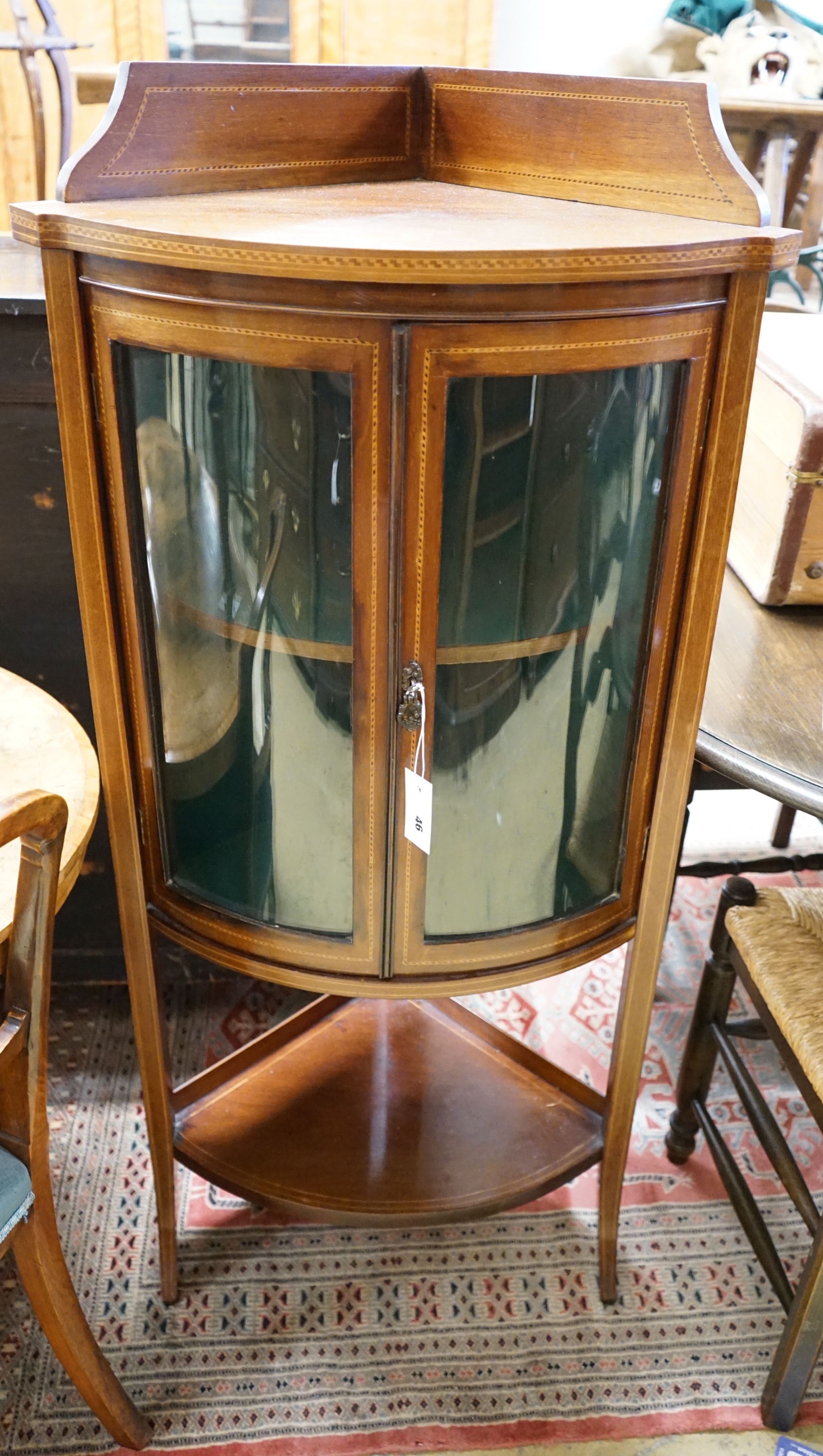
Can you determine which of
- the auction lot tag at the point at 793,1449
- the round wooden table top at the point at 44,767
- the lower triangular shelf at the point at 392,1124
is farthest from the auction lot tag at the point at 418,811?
the auction lot tag at the point at 793,1449

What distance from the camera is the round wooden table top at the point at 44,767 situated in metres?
0.92

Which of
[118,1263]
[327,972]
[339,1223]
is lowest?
[118,1263]

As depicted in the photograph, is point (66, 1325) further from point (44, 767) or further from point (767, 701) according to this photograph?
point (767, 701)

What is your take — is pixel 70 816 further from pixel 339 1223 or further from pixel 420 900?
pixel 339 1223

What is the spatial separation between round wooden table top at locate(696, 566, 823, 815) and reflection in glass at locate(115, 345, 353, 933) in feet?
1.29

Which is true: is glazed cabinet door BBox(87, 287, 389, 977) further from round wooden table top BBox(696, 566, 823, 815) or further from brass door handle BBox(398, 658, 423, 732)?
round wooden table top BBox(696, 566, 823, 815)

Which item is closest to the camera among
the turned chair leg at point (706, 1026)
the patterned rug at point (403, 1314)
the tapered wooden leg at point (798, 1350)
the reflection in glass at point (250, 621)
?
the reflection in glass at point (250, 621)

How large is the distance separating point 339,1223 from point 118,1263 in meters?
0.30

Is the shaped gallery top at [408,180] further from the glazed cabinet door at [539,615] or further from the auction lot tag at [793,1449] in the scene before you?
the auction lot tag at [793,1449]

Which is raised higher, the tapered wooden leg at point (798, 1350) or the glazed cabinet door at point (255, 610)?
the glazed cabinet door at point (255, 610)

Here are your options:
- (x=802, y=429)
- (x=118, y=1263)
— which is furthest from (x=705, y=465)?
(x=118, y=1263)

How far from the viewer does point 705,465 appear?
37.0 inches

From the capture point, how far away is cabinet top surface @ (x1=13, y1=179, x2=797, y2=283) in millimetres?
772

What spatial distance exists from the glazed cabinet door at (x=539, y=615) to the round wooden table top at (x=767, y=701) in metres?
0.10
